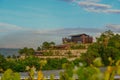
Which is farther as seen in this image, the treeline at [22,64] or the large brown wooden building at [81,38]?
the large brown wooden building at [81,38]

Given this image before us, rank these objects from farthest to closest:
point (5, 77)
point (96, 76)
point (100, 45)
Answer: point (100, 45) → point (5, 77) → point (96, 76)

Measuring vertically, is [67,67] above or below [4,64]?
above

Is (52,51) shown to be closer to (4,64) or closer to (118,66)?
(4,64)

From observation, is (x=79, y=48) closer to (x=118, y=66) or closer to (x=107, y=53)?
(x=107, y=53)

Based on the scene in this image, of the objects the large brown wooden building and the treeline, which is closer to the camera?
the treeline

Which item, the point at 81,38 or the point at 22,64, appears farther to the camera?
the point at 81,38

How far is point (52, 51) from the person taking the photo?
3397 cm

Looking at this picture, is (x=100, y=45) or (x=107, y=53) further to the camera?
(x=100, y=45)

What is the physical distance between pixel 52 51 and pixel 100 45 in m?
11.1

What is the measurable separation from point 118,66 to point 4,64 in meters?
15.4

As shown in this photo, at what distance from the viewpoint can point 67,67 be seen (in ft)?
5.27

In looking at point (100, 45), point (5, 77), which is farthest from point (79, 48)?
point (5, 77)

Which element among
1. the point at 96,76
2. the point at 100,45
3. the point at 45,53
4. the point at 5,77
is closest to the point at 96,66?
the point at 96,76

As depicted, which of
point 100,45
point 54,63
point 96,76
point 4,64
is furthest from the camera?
point 100,45
